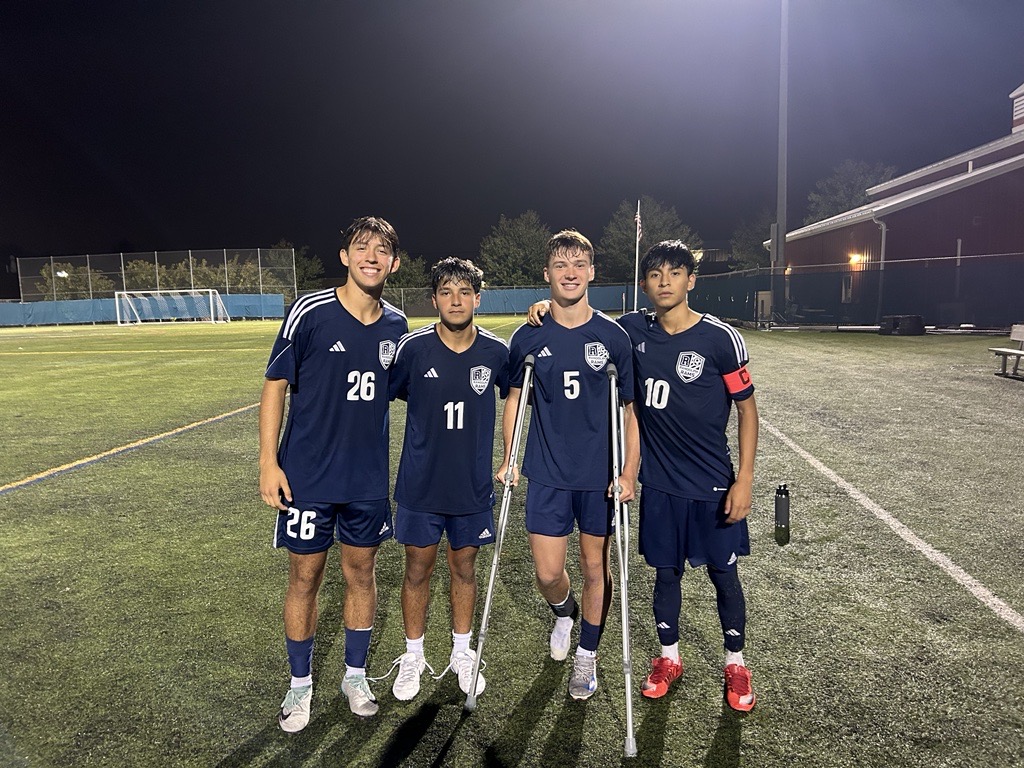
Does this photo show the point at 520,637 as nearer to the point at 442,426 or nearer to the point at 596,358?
the point at 442,426

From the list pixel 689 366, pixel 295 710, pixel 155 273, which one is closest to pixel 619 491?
pixel 689 366

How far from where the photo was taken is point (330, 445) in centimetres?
314

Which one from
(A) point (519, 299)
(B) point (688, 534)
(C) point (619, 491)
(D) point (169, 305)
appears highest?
(A) point (519, 299)

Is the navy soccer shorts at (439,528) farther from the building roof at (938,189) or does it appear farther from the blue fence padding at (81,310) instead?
the blue fence padding at (81,310)

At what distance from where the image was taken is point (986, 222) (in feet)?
91.5

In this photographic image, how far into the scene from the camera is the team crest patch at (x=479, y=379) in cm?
333

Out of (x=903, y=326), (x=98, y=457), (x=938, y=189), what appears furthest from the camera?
(x=938, y=189)

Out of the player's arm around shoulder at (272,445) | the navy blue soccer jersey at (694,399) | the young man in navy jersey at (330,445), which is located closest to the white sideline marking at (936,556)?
the navy blue soccer jersey at (694,399)

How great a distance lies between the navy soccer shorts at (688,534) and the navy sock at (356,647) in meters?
1.43

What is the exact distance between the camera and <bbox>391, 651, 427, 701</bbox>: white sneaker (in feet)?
10.8

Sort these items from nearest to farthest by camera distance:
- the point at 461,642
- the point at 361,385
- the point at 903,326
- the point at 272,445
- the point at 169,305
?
the point at 272,445 < the point at 361,385 < the point at 461,642 < the point at 903,326 < the point at 169,305

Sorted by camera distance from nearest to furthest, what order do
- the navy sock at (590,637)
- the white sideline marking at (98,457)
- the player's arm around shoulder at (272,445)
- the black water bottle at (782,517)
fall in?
the player's arm around shoulder at (272,445), the navy sock at (590,637), the black water bottle at (782,517), the white sideline marking at (98,457)

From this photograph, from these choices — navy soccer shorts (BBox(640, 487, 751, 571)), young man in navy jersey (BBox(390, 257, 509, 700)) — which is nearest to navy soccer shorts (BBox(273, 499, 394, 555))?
young man in navy jersey (BBox(390, 257, 509, 700))

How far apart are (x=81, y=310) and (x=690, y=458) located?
60415 mm
